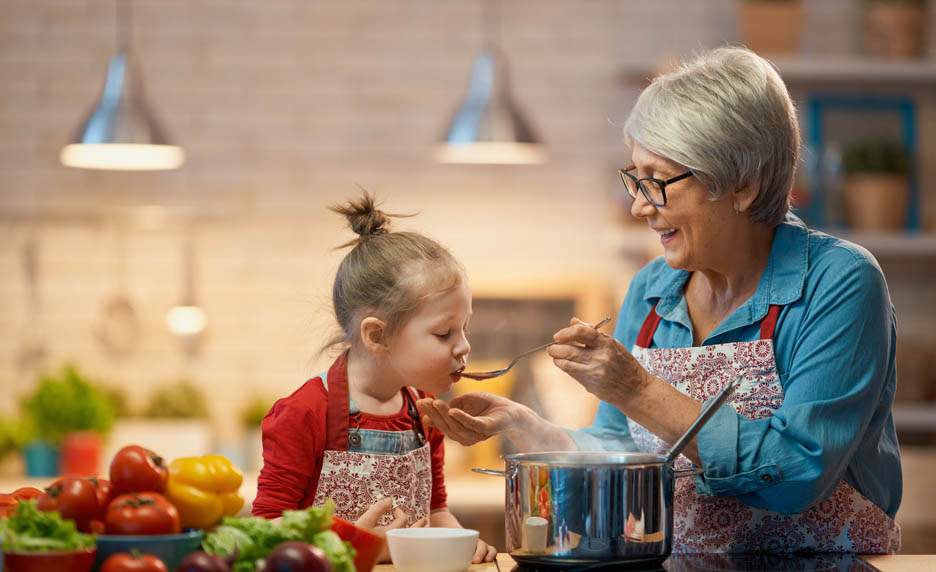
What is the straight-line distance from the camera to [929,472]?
13.5 ft

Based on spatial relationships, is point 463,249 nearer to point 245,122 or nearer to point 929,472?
point 245,122

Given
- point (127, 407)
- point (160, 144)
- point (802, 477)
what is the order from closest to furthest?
1. point (802, 477)
2. point (160, 144)
3. point (127, 407)

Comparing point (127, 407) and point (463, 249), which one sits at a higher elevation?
point (463, 249)

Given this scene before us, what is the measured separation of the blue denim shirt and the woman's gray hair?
0.15m

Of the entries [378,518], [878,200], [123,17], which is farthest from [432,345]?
[123,17]

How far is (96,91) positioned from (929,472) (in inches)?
143

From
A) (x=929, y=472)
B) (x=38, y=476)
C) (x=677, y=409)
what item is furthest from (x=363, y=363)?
(x=929, y=472)

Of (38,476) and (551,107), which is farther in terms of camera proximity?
(551,107)

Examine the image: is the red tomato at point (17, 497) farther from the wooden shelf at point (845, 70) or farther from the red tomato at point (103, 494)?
the wooden shelf at point (845, 70)

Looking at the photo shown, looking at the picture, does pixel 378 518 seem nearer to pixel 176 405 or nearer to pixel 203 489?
pixel 203 489

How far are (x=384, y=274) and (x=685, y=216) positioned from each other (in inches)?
21.5

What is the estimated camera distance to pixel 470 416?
184cm

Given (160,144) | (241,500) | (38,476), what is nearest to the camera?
(241,500)

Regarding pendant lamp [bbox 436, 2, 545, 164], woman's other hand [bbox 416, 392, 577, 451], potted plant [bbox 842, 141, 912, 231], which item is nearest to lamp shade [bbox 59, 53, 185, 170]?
pendant lamp [bbox 436, 2, 545, 164]
